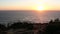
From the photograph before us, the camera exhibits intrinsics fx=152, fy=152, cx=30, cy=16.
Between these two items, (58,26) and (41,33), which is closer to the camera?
(41,33)

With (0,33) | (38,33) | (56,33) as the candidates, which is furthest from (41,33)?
(0,33)

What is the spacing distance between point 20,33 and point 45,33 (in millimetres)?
903

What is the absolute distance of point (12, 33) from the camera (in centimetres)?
551

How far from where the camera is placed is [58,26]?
6.44 meters

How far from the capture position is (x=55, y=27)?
633 centimetres

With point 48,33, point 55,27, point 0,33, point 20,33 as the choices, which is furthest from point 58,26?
point 0,33

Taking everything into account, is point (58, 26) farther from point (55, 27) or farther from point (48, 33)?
point (48, 33)

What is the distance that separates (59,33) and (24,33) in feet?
4.08

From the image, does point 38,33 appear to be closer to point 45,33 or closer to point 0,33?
point 45,33

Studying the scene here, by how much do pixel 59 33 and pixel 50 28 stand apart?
0.77 metres

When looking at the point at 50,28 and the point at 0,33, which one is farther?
the point at 50,28

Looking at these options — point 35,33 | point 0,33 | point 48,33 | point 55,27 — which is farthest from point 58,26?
point 0,33

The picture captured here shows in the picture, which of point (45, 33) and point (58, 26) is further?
point (58, 26)

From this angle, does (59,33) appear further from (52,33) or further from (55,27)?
(55,27)
